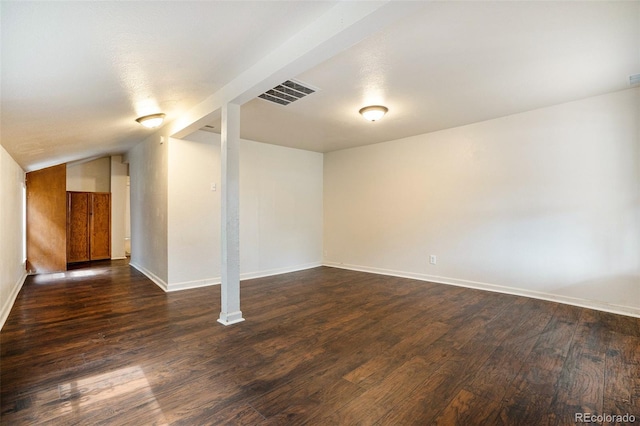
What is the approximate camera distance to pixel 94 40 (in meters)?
1.81

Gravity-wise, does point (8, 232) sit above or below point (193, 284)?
above

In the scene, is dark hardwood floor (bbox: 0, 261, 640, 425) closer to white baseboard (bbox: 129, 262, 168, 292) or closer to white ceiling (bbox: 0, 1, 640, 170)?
white baseboard (bbox: 129, 262, 168, 292)

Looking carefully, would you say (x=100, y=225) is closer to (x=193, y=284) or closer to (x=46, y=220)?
(x=46, y=220)

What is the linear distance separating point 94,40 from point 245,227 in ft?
12.3

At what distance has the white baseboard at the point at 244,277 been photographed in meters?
4.41

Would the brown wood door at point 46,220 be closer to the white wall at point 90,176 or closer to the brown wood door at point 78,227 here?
the brown wood door at point 78,227

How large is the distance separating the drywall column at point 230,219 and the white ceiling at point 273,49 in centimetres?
44

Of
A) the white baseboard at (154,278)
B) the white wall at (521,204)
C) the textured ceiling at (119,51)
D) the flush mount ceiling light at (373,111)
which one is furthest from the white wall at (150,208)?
the white wall at (521,204)

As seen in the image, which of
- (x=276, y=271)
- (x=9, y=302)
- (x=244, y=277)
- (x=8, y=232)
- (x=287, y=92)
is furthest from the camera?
(x=276, y=271)

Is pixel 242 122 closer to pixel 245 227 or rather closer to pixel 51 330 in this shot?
pixel 245 227

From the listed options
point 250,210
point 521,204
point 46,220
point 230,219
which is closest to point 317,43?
point 230,219

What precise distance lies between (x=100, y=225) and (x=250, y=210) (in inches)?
189

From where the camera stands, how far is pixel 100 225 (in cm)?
745

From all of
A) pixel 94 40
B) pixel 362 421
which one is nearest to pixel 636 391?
pixel 362 421
